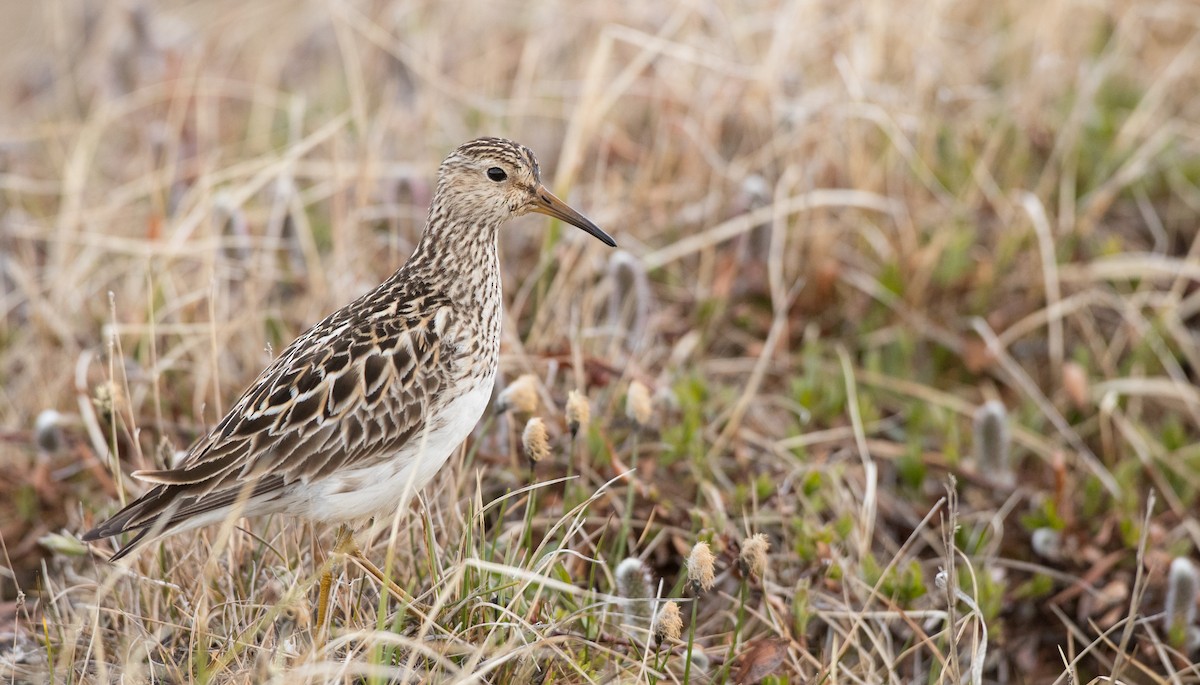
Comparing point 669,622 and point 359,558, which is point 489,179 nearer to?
point 359,558

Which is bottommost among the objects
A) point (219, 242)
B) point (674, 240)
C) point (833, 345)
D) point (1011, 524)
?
point (1011, 524)

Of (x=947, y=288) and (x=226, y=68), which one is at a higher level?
(x=226, y=68)

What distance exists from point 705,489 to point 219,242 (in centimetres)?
222

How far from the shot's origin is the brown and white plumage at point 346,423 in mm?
3674

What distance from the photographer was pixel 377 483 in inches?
148

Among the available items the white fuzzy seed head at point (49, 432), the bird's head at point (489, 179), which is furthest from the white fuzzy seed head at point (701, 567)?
the white fuzzy seed head at point (49, 432)

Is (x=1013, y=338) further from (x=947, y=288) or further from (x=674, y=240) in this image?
(x=674, y=240)

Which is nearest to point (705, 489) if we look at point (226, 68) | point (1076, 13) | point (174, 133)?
point (174, 133)

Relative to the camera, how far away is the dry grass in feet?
13.1

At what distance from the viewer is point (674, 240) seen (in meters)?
6.31

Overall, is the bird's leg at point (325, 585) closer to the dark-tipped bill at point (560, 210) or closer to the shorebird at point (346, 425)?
Answer: the shorebird at point (346, 425)

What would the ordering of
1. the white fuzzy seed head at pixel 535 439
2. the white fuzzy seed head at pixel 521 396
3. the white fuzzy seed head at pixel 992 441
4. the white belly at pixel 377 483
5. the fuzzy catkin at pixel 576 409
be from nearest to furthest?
the white belly at pixel 377 483 → the white fuzzy seed head at pixel 535 439 → the fuzzy catkin at pixel 576 409 → the white fuzzy seed head at pixel 521 396 → the white fuzzy seed head at pixel 992 441

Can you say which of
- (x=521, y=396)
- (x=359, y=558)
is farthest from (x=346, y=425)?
(x=521, y=396)

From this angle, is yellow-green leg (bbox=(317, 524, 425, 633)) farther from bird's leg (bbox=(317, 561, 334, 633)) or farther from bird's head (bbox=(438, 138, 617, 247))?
bird's head (bbox=(438, 138, 617, 247))
